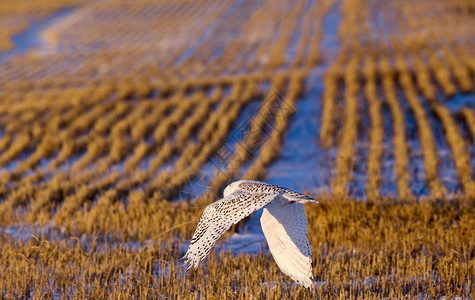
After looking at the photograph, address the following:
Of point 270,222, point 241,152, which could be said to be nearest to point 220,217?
point 270,222

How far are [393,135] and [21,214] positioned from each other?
638 cm

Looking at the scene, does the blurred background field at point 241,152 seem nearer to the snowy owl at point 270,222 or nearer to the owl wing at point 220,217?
the snowy owl at point 270,222

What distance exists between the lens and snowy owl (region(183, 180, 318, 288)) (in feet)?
10.4

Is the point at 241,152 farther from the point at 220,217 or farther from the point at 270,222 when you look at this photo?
the point at 220,217

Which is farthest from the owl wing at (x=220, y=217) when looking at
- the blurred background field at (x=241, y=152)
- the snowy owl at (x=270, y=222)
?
the blurred background field at (x=241, y=152)

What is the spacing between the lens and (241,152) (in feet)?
14.2

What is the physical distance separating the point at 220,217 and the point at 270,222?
52 centimetres

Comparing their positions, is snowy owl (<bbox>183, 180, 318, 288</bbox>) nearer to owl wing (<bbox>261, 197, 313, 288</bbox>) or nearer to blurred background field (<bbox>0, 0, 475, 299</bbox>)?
owl wing (<bbox>261, 197, 313, 288</bbox>)

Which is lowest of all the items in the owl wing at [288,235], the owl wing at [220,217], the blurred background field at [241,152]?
the blurred background field at [241,152]

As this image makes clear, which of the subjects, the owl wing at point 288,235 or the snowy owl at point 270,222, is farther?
the owl wing at point 288,235

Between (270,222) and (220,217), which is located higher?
(220,217)

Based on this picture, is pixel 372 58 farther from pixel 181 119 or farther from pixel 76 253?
pixel 76 253

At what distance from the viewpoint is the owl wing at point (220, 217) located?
3.15m

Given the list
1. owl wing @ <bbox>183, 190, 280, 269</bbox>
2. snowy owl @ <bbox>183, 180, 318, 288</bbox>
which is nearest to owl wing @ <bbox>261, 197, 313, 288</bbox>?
snowy owl @ <bbox>183, 180, 318, 288</bbox>
